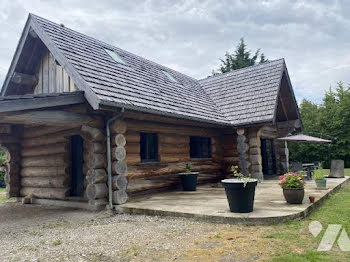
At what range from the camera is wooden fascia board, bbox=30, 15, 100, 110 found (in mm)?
6312

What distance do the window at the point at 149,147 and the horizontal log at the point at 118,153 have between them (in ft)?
4.60

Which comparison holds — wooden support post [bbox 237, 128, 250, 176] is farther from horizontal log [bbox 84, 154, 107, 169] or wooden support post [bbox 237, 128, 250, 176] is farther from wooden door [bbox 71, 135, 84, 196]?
wooden door [bbox 71, 135, 84, 196]

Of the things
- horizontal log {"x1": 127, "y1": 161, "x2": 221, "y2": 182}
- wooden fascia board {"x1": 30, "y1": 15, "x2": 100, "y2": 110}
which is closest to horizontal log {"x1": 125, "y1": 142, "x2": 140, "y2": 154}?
horizontal log {"x1": 127, "y1": 161, "x2": 221, "y2": 182}

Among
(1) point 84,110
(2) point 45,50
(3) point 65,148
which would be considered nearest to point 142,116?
(1) point 84,110

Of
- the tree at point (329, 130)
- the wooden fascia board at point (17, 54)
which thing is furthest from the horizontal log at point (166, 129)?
the tree at point (329, 130)

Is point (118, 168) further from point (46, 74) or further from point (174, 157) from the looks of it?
point (46, 74)

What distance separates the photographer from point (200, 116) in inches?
389

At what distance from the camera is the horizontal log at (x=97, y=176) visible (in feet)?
22.6

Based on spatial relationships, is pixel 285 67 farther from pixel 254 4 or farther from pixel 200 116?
pixel 200 116

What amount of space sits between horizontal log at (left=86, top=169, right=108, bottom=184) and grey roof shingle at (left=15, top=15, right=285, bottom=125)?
1.80 m

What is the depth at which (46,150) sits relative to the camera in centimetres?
898

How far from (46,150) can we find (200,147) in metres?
5.58

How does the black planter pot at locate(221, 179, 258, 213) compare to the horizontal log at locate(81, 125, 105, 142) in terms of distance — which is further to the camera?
the horizontal log at locate(81, 125, 105, 142)
